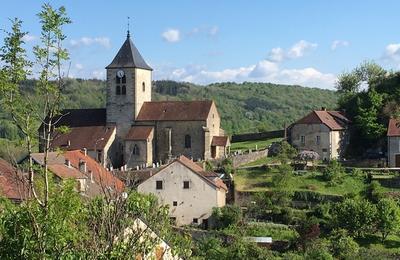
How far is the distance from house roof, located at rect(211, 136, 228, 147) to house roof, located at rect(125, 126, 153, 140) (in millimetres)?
5564

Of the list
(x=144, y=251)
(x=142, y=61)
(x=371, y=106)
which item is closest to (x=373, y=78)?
(x=371, y=106)

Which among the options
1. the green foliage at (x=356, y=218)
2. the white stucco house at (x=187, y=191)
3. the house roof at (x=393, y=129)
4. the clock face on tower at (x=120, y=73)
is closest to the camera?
the green foliage at (x=356, y=218)

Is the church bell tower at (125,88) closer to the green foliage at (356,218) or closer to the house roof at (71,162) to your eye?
the house roof at (71,162)

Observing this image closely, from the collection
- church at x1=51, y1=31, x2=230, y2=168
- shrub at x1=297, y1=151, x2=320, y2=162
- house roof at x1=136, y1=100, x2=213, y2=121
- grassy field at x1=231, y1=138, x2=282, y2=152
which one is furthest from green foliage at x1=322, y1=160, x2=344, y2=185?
grassy field at x1=231, y1=138, x2=282, y2=152

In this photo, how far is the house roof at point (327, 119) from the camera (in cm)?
5574

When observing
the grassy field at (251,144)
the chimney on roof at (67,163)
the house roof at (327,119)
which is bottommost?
the chimney on roof at (67,163)

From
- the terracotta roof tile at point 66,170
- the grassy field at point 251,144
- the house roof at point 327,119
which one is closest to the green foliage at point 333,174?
the house roof at point 327,119

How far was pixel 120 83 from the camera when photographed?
2322 inches

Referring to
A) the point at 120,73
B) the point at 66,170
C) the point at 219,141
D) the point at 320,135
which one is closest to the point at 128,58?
the point at 120,73

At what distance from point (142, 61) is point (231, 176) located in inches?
704

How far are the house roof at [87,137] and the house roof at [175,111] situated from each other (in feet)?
10.4

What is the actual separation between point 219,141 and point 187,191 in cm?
1608

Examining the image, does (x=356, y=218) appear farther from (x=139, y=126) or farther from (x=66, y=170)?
(x=139, y=126)

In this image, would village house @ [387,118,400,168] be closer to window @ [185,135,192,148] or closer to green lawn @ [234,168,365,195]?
green lawn @ [234,168,365,195]
